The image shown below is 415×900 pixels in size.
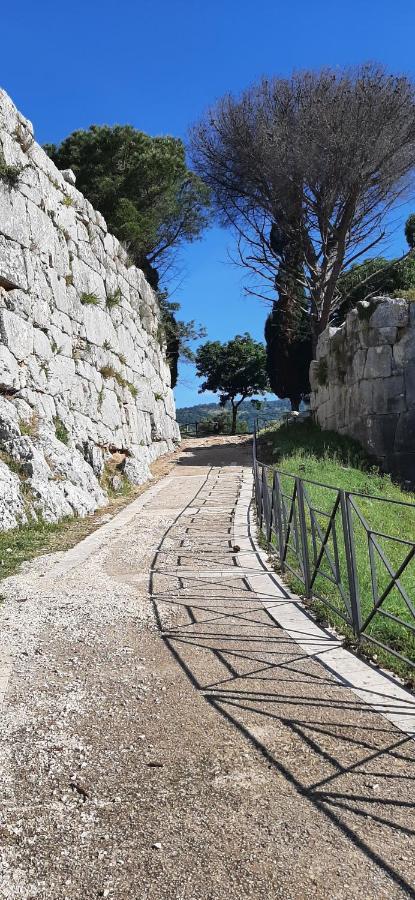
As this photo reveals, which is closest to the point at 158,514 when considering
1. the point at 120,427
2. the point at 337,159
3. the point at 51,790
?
the point at 120,427

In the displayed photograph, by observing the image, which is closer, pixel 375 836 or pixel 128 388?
pixel 375 836

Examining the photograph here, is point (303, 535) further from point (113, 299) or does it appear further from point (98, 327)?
point (113, 299)

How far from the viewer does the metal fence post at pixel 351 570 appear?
165 inches

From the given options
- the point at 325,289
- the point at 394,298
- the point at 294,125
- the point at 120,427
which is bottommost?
the point at 120,427

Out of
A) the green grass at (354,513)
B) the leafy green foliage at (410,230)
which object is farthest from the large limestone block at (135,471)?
the leafy green foliage at (410,230)

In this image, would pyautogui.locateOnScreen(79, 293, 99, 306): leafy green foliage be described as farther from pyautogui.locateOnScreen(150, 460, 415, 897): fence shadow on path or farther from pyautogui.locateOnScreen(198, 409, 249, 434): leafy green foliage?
pyautogui.locateOnScreen(198, 409, 249, 434): leafy green foliage

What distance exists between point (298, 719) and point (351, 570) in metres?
1.43

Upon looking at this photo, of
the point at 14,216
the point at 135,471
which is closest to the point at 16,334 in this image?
the point at 14,216

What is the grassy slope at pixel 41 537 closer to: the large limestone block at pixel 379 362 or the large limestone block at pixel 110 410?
the large limestone block at pixel 110 410

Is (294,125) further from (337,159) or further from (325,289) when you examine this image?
(325,289)

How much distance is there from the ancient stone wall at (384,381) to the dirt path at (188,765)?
8728 mm

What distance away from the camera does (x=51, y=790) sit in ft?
8.38

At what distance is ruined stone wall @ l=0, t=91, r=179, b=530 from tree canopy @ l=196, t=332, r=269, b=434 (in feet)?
58.5

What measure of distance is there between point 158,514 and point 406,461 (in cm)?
588
